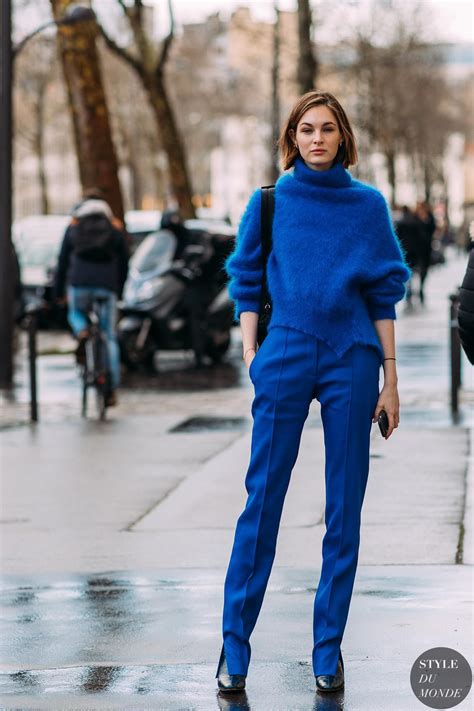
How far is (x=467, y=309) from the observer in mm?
5016

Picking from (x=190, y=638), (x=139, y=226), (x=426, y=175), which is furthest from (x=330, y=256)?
(x=426, y=175)

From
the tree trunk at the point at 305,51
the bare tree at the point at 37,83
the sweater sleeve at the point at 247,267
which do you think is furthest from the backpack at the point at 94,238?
the bare tree at the point at 37,83

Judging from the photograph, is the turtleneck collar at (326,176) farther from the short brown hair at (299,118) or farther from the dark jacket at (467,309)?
the dark jacket at (467,309)

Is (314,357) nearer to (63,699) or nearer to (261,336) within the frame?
(261,336)

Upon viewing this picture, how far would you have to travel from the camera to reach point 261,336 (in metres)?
5.42

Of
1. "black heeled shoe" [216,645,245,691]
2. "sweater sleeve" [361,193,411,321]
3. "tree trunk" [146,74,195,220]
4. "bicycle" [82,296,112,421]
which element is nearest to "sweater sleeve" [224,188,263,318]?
"sweater sleeve" [361,193,411,321]

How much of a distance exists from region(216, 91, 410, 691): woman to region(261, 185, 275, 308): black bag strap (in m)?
0.02

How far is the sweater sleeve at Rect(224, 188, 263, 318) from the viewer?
5367 mm

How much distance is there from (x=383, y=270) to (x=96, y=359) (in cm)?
959

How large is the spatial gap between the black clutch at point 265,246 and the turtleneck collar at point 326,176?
107mm

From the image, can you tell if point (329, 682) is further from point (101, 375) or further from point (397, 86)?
point (397, 86)

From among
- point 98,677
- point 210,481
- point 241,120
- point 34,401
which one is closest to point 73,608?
point 98,677

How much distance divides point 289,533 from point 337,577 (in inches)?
122

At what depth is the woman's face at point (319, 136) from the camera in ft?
17.3
